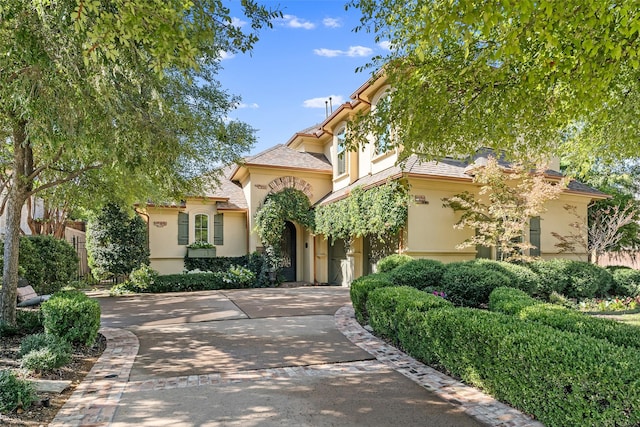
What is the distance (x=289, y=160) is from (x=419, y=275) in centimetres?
981

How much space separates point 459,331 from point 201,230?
14.4m

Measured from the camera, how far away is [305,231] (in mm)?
18500

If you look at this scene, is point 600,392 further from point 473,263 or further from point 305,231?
point 305,231

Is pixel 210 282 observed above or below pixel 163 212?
below

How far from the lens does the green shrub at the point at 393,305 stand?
6.07 metres

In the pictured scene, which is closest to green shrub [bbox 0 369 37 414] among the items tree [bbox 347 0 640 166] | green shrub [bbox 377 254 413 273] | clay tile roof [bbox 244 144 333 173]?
tree [bbox 347 0 640 166]

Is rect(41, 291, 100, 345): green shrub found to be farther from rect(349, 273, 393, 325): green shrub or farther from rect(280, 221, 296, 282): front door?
rect(280, 221, 296, 282): front door

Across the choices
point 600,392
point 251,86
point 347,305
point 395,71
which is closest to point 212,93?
point 251,86

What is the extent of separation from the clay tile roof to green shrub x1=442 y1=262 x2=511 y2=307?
31.1ft

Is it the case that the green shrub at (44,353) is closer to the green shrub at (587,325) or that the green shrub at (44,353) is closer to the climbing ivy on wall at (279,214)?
the green shrub at (587,325)

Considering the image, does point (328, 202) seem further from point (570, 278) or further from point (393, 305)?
point (393, 305)

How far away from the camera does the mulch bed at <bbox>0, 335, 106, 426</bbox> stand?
3.82 m

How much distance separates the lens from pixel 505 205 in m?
11.3

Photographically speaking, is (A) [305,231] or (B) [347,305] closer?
(B) [347,305]
